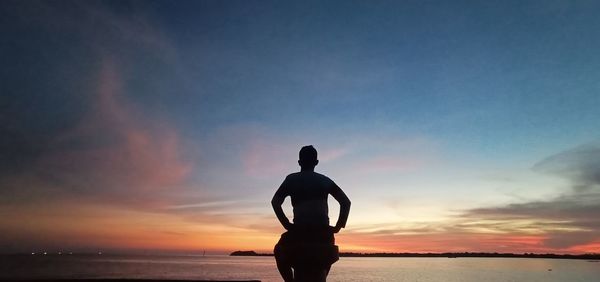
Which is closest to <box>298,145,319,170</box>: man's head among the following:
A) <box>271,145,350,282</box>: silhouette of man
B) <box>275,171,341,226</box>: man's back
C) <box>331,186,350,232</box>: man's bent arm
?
<box>271,145,350,282</box>: silhouette of man

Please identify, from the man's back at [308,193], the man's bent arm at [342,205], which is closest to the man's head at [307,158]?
the man's back at [308,193]

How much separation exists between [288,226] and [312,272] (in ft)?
1.93

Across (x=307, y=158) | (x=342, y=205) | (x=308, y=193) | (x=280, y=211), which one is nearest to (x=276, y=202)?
(x=280, y=211)

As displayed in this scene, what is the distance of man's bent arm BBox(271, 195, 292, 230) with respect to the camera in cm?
487

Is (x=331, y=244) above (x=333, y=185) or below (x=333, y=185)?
below

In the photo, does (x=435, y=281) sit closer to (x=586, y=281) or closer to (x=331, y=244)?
(x=586, y=281)

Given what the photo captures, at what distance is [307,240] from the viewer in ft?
15.2

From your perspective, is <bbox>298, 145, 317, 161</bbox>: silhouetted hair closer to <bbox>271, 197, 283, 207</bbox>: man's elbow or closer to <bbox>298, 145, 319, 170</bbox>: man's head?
<bbox>298, 145, 319, 170</bbox>: man's head

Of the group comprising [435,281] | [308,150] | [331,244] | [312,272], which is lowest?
[435,281]

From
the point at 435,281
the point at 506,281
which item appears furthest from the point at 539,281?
the point at 435,281

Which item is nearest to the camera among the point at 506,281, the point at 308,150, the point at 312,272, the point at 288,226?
the point at 312,272

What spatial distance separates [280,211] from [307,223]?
0.37m

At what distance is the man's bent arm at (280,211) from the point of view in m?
4.87

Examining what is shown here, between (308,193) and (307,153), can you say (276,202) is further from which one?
(307,153)
